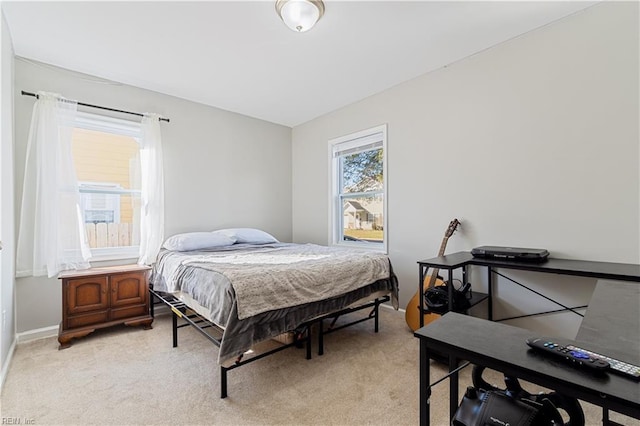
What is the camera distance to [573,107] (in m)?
2.15

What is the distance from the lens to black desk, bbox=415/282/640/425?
2.00 feet

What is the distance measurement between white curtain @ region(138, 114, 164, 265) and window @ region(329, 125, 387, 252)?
6.90 feet

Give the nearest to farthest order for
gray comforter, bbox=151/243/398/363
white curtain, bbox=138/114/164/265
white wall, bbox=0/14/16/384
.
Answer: gray comforter, bbox=151/243/398/363
white wall, bbox=0/14/16/384
white curtain, bbox=138/114/164/265

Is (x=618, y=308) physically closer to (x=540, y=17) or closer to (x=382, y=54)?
(x=540, y=17)

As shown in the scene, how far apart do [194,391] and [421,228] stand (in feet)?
7.97

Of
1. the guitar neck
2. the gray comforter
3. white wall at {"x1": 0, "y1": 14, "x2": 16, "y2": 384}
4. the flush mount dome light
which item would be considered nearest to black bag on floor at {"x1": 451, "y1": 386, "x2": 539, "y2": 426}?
the gray comforter

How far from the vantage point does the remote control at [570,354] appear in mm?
668

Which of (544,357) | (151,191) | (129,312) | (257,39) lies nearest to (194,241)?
(151,191)

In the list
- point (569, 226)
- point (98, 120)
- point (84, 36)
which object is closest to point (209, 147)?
point (98, 120)

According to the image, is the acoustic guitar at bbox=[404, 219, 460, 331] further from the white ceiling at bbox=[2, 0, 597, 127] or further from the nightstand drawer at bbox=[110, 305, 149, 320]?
the nightstand drawer at bbox=[110, 305, 149, 320]

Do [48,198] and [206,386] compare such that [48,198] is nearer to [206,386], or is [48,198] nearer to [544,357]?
[206,386]

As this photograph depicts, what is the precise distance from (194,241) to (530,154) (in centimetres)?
318

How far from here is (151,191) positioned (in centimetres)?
318

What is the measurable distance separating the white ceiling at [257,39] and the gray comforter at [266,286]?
1824 mm
